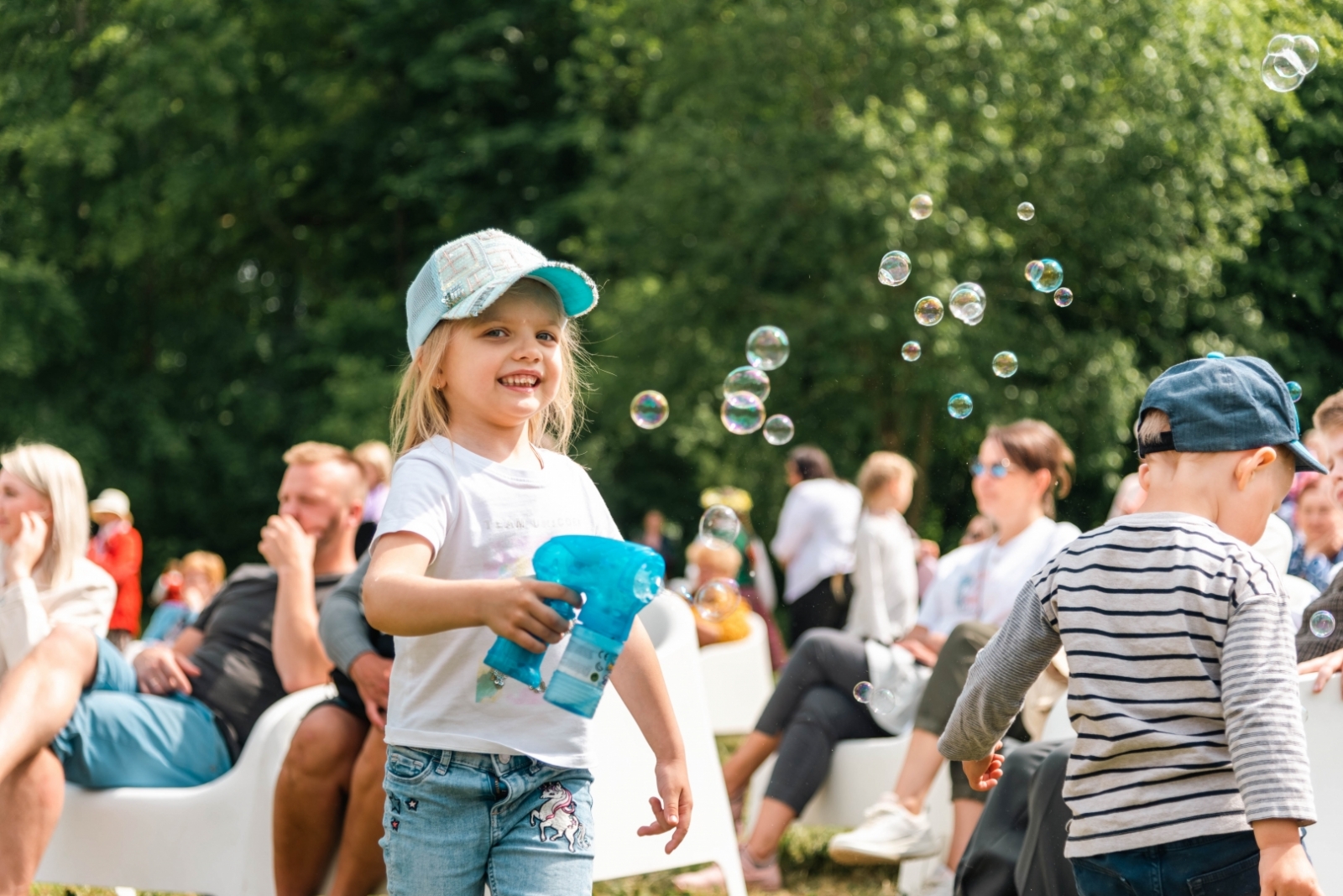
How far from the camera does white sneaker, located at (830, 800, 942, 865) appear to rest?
13.7 feet

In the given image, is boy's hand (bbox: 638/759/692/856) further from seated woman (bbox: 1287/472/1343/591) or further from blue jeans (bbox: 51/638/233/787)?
seated woman (bbox: 1287/472/1343/591)

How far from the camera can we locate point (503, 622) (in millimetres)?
1828

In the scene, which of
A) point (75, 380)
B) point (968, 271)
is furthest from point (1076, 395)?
point (75, 380)

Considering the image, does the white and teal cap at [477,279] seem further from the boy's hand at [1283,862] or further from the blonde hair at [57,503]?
the blonde hair at [57,503]

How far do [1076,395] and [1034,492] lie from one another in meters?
11.9

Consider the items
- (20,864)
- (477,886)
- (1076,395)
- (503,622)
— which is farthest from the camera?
(1076,395)

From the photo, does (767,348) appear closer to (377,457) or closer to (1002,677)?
(377,457)

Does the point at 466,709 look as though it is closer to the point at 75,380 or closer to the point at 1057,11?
the point at 1057,11

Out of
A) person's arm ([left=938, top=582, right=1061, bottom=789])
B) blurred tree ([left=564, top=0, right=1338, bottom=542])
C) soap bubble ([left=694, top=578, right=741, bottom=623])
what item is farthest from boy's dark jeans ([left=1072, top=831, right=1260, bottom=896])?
blurred tree ([left=564, top=0, right=1338, bottom=542])

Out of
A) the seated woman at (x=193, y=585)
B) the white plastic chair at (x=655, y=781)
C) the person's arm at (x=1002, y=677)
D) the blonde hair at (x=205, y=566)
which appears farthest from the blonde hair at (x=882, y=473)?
the blonde hair at (x=205, y=566)

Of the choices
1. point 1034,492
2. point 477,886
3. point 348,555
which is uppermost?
point 1034,492

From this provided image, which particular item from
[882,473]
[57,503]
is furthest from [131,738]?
[882,473]

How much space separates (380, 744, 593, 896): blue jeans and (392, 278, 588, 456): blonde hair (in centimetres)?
51

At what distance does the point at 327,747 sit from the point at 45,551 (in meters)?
1.21
